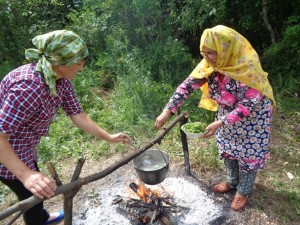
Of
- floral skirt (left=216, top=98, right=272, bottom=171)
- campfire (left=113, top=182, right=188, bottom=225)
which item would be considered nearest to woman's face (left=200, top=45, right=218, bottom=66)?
floral skirt (left=216, top=98, right=272, bottom=171)

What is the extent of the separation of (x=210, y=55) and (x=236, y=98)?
1.52 feet

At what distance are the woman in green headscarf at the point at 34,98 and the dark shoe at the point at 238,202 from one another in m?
2.09

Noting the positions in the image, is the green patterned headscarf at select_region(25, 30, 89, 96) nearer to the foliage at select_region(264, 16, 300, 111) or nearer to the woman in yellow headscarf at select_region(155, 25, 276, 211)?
the woman in yellow headscarf at select_region(155, 25, 276, 211)

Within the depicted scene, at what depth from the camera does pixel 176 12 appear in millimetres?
7613

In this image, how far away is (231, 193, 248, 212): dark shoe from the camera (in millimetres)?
3109

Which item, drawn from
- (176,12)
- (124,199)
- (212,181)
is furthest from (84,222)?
(176,12)

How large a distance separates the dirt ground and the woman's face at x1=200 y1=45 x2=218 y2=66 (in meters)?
1.59

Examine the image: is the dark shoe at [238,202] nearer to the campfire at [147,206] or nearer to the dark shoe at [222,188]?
the dark shoe at [222,188]

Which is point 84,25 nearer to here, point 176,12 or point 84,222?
point 176,12

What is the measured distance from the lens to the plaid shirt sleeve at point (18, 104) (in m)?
1.75

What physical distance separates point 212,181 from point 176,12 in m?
5.33

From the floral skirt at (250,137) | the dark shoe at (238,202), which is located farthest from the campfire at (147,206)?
the floral skirt at (250,137)

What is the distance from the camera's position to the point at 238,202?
3127 millimetres

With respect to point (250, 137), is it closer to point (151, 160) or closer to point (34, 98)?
point (151, 160)
